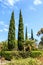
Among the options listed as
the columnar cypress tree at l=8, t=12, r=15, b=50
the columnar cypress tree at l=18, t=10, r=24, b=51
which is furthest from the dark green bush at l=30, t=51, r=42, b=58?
the columnar cypress tree at l=8, t=12, r=15, b=50

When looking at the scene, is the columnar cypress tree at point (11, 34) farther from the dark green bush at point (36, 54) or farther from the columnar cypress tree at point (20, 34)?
the dark green bush at point (36, 54)

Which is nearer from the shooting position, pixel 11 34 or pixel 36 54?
pixel 36 54

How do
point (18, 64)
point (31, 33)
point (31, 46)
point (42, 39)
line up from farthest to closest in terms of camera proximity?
point (31, 33), point (42, 39), point (31, 46), point (18, 64)

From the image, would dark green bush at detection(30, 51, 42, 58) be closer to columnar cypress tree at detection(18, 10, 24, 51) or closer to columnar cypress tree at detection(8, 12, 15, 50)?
columnar cypress tree at detection(18, 10, 24, 51)

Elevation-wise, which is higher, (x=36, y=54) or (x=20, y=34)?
(x=20, y=34)

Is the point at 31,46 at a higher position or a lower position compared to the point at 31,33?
lower

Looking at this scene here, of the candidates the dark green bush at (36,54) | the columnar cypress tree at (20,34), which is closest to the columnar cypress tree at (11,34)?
the columnar cypress tree at (20,34)

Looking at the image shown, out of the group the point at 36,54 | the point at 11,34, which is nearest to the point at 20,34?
the point at 11,34

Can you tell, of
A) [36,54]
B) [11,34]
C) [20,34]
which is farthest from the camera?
[20,34]

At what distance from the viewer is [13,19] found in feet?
142

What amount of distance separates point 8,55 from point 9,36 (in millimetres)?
9512

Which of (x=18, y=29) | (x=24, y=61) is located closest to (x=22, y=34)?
(x=18, y=29)

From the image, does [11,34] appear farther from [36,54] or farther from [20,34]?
[36,54]

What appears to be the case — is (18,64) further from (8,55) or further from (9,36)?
(9,36)
